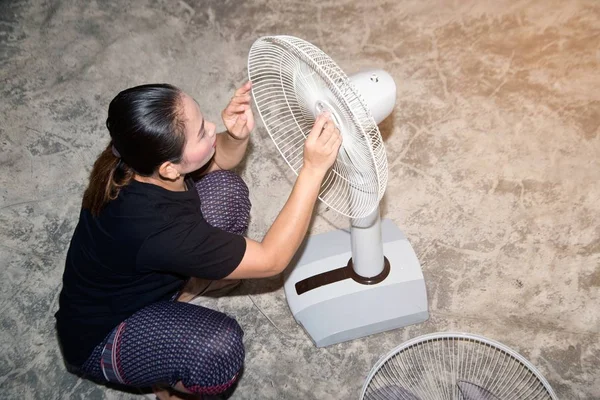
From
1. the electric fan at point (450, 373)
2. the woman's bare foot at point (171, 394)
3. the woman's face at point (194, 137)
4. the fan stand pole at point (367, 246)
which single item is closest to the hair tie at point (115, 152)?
the woman's face at point (194, 137)

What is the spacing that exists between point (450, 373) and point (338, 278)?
1.33ft

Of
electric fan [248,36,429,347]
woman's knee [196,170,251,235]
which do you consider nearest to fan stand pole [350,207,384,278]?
electric fan [248,36,429,347]

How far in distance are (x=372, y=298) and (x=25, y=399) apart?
3.44 feet

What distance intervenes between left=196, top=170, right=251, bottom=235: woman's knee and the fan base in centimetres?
30

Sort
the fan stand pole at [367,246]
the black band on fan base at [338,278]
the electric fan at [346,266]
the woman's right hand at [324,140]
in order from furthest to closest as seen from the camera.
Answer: the black band on fan base at [338,278] → the fan stand pole at [367,246] → the electric fan at [346,266] → the woman's right hand at [324,140]

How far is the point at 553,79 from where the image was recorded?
2.22 m

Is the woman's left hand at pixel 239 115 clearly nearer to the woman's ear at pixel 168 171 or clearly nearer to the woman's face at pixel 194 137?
the woman's face at pixel 194 137

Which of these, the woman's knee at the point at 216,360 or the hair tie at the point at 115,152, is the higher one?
the hair tie at the point at 115,152

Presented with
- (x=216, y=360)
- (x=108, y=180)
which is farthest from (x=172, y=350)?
(x=108, y=180)

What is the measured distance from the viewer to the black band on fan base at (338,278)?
1723 mm

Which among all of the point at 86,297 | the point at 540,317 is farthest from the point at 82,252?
the point at 540,317

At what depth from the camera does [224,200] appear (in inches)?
62.4

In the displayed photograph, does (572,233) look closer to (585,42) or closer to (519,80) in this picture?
(519,80)

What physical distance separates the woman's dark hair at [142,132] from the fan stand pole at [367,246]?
50 centimetres
